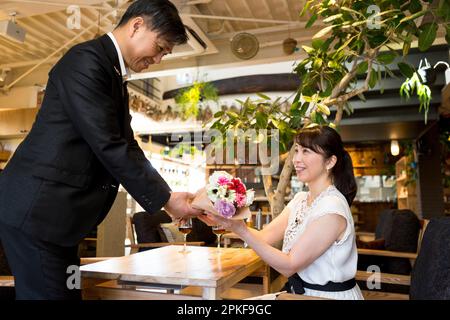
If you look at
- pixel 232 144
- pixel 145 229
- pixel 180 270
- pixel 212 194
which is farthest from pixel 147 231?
pixel 212 194

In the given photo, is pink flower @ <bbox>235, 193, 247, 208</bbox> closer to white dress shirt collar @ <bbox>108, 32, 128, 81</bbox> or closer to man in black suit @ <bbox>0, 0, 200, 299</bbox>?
man in black suit @ <bbox>0, 0, 200, 299</bbox>

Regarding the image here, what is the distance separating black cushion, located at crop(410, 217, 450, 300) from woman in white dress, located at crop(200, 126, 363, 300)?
266mm

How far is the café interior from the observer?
1492 mm

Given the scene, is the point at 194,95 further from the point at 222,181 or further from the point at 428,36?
the point at 222,181

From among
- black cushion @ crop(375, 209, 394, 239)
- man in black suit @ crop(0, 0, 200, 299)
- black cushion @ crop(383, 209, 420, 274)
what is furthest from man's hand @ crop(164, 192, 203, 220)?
black cushion @ crop(375, 209, 394, 239)

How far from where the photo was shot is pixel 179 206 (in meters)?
1.46

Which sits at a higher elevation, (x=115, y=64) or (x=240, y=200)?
(x=115, y=64)

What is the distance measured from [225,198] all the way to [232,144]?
4.21 ft

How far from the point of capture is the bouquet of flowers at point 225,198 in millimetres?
1411

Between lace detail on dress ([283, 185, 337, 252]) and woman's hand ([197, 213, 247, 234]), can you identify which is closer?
woman's hand ([197, 213, 247, 234])

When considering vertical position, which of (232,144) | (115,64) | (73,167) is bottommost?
(73,167)

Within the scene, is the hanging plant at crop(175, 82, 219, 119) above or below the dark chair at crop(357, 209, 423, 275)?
above

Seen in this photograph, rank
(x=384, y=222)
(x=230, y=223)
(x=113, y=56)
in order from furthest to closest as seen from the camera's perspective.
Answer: (x=384, y=222) < (x=230, y=223) < (x=113, y=56)

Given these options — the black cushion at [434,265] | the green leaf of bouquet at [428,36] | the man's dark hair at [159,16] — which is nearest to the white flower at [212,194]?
the man's dark hair at [159,16]
